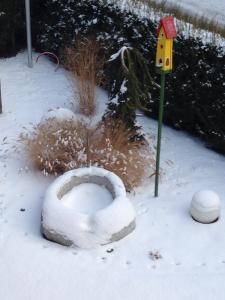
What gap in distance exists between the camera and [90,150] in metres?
5.80

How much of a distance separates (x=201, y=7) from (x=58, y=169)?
20.1 feet

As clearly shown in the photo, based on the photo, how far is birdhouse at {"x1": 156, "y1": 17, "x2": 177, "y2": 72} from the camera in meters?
4.95

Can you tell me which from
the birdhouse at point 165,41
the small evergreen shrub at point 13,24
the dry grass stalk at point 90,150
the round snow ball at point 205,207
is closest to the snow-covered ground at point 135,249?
the round snow ball at point 205,207

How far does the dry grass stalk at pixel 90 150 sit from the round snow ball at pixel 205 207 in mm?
805

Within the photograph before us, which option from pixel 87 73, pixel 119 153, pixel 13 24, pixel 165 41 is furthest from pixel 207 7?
pixel 165 41

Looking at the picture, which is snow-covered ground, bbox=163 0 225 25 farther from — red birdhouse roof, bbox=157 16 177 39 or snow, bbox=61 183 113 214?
snow, bbox=61 183 113 214

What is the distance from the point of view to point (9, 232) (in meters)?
5.15

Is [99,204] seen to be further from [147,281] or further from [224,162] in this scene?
[224,162]

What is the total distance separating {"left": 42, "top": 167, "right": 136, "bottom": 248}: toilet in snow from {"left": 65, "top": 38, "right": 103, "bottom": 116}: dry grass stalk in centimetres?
181

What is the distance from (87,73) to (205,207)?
2692mm

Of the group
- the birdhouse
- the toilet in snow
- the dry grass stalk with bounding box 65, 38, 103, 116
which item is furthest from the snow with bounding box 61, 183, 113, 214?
the dry grass stalk with bounding box 65, 38, 103, 116

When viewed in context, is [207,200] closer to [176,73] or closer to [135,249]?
[135,249]

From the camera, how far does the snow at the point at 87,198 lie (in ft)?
17.5

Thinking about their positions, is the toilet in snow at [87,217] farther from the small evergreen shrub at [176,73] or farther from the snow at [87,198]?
the small evergreen shrub at [176,73]
